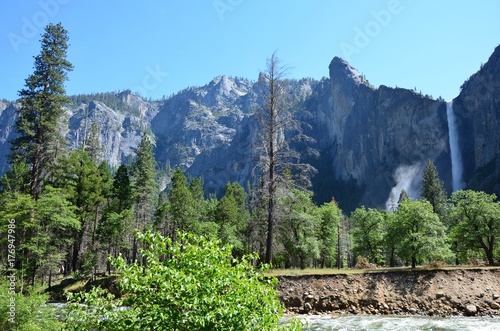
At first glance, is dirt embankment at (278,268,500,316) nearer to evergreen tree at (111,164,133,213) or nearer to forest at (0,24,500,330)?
forest at (0,24,500,330)

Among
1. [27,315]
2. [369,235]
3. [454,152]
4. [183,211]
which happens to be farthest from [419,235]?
[454,152]

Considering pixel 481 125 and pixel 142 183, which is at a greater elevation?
pixel 481 125

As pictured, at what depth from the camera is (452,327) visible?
1988 cm

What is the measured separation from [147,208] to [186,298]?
49.8 meters

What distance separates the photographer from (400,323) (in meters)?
21.2

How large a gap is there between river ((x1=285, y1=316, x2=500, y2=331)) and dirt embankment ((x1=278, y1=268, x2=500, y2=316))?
156cm

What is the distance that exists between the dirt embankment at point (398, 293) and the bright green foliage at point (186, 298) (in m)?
21.2

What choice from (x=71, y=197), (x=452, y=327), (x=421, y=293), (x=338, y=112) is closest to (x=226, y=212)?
(x=71, y=197)

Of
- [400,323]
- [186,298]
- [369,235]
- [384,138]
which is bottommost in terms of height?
[400,323]

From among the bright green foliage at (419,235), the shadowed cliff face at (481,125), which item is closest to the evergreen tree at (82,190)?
the bright green foliage at (419,235)

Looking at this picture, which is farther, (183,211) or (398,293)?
(183,211)

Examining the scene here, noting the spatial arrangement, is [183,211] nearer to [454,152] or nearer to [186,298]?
[186,298]

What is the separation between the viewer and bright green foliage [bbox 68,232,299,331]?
506 centimetres

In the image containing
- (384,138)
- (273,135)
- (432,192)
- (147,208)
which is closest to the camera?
(273,135)
